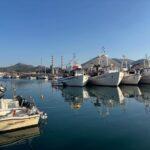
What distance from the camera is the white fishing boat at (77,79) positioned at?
280 feet

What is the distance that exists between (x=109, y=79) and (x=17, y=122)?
60164mm

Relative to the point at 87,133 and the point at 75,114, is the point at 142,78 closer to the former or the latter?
the point at 75,114

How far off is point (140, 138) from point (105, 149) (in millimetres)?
4558

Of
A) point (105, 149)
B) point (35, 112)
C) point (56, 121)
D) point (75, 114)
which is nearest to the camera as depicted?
point (105, 149)

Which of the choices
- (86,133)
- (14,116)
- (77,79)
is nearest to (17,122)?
(14,116)

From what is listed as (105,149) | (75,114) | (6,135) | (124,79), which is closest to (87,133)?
(105,149)

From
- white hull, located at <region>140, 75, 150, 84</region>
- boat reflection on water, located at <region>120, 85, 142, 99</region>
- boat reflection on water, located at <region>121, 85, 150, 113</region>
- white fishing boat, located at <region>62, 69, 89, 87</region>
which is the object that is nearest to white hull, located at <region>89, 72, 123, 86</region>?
white fishing boat, located at <region>62, 69, 89, 87</region>

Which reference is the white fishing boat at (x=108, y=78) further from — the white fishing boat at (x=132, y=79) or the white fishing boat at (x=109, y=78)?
the white fishing boat at (x=132, y=79)

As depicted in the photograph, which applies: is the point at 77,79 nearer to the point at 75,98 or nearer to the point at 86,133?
the point at 75,98

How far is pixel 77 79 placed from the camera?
8625 centimetres

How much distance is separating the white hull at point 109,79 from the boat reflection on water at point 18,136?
57.1m

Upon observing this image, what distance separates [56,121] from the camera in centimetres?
3138

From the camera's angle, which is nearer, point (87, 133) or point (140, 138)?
point (140, 138)

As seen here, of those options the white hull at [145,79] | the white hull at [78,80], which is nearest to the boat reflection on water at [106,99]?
the white hull at [78,80]
